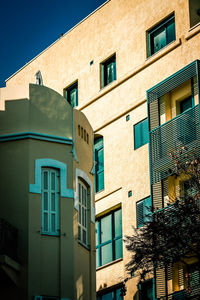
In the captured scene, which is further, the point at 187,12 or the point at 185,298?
the point at 187,12

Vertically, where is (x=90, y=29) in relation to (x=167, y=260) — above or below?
above

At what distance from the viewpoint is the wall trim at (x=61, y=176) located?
3000cm

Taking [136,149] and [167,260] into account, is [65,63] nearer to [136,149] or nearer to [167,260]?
[136,149]

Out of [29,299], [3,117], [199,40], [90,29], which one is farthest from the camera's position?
[90,29]

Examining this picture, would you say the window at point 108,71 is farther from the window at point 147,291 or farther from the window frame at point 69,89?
the window at point 147,291

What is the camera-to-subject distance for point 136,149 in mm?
40969

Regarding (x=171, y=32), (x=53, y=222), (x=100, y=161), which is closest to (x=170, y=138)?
(x=171, y=32)

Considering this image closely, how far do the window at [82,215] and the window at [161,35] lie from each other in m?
10.9

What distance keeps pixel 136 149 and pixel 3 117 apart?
11.2 m

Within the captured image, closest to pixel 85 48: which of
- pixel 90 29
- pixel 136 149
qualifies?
pixel 90 29

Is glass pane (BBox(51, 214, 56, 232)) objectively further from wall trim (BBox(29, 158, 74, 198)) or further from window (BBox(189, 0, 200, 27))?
window (BBox(189, 0, 200, 27))

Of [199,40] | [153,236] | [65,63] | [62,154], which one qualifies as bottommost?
[153,236]

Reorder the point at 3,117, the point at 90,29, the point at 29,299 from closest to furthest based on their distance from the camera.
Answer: the point at 29,299 < the point at 3,117 < the point at 90,29

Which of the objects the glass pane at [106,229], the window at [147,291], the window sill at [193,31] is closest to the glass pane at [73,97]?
the glass pane at [106,229]
